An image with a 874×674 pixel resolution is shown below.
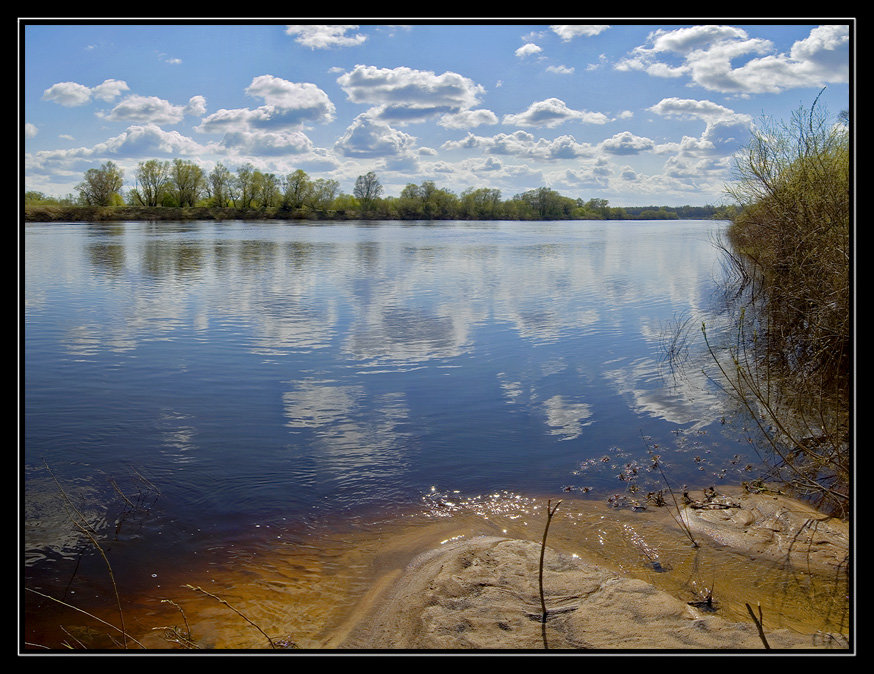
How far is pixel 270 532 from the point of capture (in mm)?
8227

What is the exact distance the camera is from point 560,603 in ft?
19.9

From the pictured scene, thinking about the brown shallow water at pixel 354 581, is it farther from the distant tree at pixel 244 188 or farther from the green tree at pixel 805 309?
the distant tree at pixel 244 188

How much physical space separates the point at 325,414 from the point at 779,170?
580 inches

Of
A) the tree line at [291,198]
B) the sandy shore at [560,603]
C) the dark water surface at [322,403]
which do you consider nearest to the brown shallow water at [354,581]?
the sandy shore at [560,603]

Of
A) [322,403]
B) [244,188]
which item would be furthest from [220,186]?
[322,403]

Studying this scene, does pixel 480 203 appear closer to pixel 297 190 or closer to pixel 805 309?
pixel 297 190

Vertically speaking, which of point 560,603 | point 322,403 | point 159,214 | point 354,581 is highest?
point 159,214

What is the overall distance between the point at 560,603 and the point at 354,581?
7.50 ft

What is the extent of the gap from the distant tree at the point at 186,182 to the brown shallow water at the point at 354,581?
94.6 meters

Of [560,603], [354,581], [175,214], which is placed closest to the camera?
[560,603]

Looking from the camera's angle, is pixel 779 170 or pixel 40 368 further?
pixel 779 170

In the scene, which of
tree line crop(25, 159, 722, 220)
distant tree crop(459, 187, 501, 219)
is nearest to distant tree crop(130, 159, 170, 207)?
tree line crop(25, 159, 722, 220)
